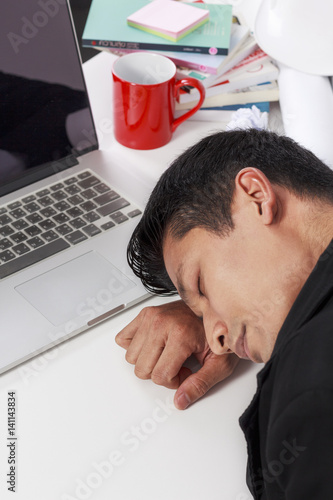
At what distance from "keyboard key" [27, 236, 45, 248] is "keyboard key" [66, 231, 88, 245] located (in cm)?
4

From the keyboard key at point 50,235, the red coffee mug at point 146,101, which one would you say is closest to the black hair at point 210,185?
the keyboard key at point 50,235

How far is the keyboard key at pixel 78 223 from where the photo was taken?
99 centimetres

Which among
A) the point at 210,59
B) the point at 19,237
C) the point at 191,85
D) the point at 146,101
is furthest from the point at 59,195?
the point at 210,59

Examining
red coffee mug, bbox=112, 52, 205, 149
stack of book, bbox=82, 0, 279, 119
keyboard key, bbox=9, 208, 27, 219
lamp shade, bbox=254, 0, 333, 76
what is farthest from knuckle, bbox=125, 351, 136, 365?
lamp shade, bbox=254, 0, 333, 76

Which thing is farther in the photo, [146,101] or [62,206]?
[146,101]

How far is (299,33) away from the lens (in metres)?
1.21

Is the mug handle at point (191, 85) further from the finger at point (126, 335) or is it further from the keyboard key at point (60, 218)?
the finger at point (126, 335)

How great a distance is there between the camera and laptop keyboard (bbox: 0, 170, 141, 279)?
93cm

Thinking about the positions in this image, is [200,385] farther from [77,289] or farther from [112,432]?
[77,289]

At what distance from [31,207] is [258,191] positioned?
0.42 m

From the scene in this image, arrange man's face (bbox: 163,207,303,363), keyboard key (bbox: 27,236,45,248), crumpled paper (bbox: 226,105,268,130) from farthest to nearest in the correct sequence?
crumpled paper (bbox: 226,105,268,130) < keyboard key (bbox: 27,236,45,248) < man's face (bbox: 163,207,303,363)

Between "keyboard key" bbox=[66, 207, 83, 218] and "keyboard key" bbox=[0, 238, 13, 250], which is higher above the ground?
"keyboard key" bbox=[0, 238, 13, 250]

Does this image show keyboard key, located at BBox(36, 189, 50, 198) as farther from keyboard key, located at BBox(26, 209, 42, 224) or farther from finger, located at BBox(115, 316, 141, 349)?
finger, located at BBox(115, 316, 141, 349)

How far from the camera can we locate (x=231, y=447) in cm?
73
